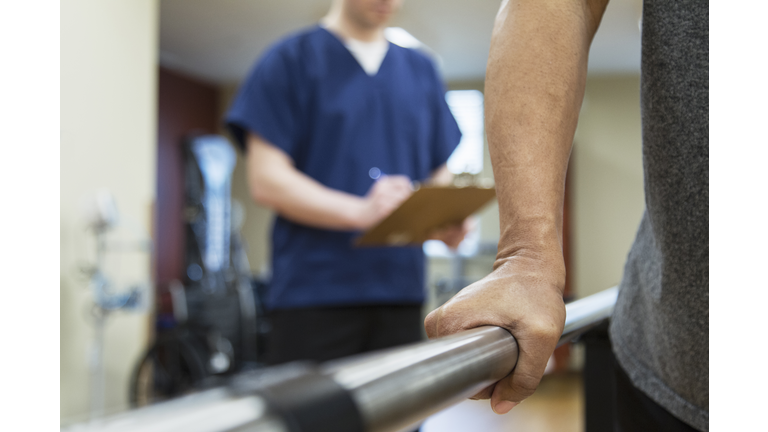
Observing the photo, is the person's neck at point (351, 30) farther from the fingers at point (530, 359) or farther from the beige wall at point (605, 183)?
the beige wall at point (605, 183)

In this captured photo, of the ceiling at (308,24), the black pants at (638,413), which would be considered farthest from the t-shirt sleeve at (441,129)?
the ceiling at (308,24)

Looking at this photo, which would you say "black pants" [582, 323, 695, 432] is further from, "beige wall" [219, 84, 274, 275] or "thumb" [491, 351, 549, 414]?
"beige wall" [219, 84, 274, 275]

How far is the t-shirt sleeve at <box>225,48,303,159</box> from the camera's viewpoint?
1.22 m

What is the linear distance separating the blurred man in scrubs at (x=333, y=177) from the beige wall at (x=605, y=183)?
524 cm

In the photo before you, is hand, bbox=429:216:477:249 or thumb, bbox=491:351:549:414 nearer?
thumb, bbox=491:351:549:414

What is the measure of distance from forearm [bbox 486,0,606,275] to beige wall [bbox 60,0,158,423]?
2.73m

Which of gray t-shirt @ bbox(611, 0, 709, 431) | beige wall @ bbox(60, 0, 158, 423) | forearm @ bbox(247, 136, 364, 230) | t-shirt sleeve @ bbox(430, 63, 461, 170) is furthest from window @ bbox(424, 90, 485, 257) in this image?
gray t-shirt @ bbox(611, 0, 709, 431)

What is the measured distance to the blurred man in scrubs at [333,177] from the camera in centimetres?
120

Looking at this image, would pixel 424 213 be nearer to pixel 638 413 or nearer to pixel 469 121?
pixel 638 413

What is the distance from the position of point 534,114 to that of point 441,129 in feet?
3.31

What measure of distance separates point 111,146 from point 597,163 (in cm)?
463

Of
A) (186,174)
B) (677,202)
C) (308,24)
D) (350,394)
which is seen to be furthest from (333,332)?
(186,174)

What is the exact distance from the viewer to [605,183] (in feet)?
20.3
